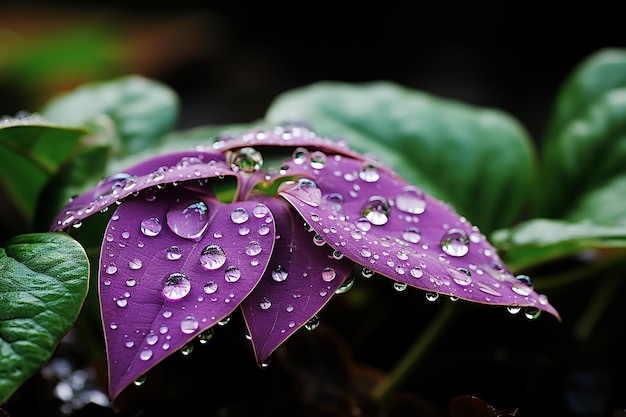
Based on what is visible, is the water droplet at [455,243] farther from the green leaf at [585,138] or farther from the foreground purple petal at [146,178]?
the green leaf at [585,138]

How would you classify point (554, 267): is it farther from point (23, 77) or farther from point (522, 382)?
point (23, 77)

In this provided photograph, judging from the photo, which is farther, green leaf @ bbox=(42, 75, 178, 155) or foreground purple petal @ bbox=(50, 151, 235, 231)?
green leaf @ bbox=(42, 75, 178, 155)

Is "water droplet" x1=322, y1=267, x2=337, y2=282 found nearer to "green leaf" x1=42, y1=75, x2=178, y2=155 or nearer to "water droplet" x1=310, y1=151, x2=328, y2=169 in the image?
"water droplet" x1=310, y1=151, x2=328, y2=169

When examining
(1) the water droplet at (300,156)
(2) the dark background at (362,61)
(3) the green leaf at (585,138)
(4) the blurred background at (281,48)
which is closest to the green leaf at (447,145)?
(3) the green leaf at (585,138)

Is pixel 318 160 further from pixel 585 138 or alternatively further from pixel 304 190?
pixel 585 138

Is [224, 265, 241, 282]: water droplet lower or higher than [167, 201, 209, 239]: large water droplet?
higher

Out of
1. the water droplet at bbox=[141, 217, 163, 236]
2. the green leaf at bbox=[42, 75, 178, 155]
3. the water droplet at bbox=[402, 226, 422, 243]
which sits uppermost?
the water droplet at bbox=[402, 226, 422, 243]

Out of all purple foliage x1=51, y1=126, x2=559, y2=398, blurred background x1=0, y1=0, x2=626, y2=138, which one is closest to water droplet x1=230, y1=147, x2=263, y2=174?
purple foliage x1=51, y1=126, x2=559, y2=398
